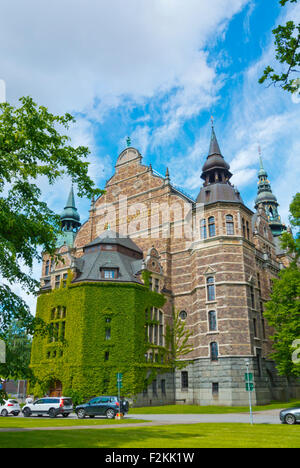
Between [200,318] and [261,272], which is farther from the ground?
[261,272]

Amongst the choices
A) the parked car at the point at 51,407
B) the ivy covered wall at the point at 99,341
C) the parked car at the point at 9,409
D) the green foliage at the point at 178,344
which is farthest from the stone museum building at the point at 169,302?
the parked car at the point at 51,407

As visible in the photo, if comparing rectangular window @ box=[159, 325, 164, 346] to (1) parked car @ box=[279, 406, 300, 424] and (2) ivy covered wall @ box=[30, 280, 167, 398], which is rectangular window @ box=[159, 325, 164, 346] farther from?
(1) parked car @ box=[279, 406, 300, 424]

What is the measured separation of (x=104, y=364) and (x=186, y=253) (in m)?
14.6

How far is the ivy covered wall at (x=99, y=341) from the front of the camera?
3419 centimetres

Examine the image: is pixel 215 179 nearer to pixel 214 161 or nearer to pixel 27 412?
pixel 214 161

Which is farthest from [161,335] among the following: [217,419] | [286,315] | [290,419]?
[290,419]

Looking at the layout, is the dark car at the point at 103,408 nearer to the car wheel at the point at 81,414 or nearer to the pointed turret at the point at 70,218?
the car wheel at the point at 81,414

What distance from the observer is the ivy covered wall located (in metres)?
34.2

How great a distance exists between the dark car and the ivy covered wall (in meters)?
7.63

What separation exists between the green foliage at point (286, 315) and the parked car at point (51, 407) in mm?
16848

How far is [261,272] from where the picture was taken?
44094mm

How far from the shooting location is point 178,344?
40.5 metres
